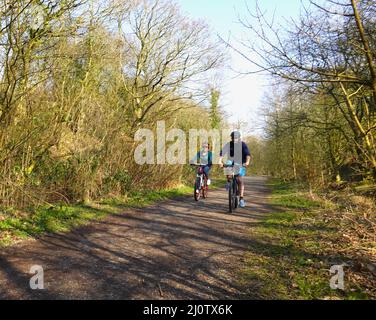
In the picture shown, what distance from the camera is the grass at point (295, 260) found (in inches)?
135

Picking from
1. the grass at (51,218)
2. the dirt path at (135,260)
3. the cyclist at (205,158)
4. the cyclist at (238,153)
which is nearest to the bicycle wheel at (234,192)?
the cyclist at (238,153)

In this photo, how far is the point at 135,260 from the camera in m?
4.42

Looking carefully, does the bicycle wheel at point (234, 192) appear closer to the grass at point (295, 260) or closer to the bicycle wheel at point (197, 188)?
the grass at point (295, 260)

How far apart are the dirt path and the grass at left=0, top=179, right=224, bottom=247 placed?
0.28m

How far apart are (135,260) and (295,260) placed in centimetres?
212

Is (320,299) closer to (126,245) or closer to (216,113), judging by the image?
(126,245)

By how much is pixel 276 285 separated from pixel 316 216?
4134 millimetres

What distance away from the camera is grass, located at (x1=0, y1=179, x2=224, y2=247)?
5.46 m

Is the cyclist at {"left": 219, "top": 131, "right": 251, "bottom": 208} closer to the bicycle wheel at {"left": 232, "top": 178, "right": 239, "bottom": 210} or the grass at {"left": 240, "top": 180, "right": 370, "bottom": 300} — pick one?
the bicycle wheel at {"left": 232, "top": 178, "right": 239, "bottom": 210}

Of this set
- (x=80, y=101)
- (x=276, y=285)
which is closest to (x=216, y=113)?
(x=80, y=101)

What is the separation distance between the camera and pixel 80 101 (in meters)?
8.85

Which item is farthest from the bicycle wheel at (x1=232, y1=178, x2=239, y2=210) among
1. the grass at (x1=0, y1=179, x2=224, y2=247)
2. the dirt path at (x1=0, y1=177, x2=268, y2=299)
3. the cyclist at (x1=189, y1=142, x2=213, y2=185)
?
the cyclist at (x1=189, y1=142, x2=213, y2=185)

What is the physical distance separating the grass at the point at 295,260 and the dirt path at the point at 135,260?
9.6 inches

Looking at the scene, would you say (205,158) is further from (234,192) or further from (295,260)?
(295,260)
